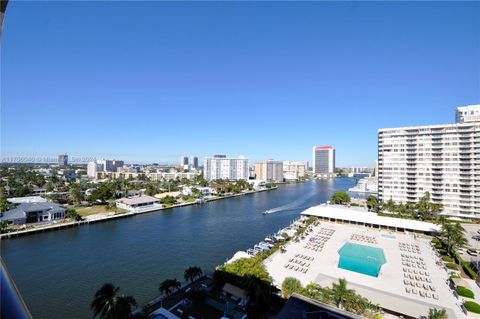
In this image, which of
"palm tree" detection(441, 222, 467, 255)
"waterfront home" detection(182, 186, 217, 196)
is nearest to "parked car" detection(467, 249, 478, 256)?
"palm tree" detection(441, 222, 467, 255)

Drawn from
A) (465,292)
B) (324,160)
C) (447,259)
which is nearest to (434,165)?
(447,259)

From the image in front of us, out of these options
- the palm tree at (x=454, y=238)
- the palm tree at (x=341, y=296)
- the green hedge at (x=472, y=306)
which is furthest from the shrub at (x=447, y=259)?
the palm tree at (x=341, y=296)

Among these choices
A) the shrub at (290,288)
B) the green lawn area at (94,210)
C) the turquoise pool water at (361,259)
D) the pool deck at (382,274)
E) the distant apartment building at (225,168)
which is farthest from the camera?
the distant apartment building at (225,168)

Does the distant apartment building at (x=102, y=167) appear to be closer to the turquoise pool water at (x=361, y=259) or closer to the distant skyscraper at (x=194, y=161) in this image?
the distant skyscraper at (x=194, y=161)

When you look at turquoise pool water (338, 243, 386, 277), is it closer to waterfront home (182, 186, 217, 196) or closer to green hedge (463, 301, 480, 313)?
green hedge (463, 301, 480, 313)

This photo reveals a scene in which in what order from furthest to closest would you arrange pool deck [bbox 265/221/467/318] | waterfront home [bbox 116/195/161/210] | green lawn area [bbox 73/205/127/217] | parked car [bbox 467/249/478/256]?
waterfront home [bbox 116/195/161/210]
green lawn area [bbox 73/205/127/217]
parked car [bbox 467/249/478/256]
pool deck [bbox 265/221/467/318]

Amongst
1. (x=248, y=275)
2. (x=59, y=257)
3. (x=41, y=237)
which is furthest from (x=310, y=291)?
(x=41, y=237)

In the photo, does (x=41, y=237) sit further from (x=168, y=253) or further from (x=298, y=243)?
(x=298, y=243)
